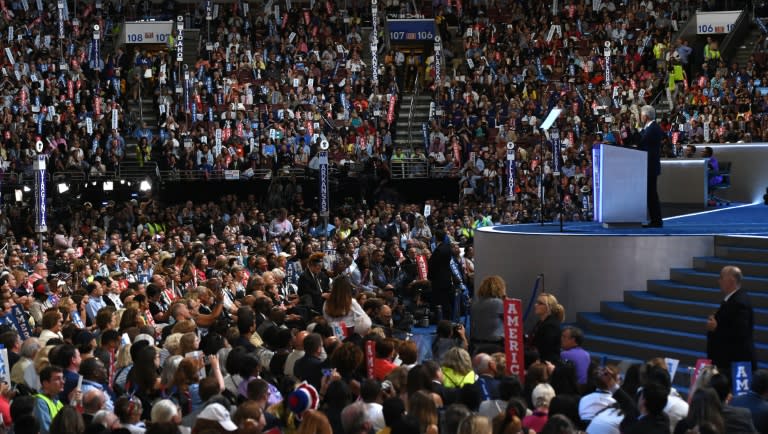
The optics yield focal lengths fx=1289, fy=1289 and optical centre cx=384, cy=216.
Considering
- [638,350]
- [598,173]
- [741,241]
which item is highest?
[598,173]

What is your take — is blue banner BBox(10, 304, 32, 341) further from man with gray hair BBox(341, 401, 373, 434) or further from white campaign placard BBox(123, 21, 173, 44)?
white campaign placard BBox(123, 21, 173, 44)

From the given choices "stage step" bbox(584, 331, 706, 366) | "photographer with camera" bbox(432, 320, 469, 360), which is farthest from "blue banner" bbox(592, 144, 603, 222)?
"photographer with camera" bbox(432, 320, 469, 360)

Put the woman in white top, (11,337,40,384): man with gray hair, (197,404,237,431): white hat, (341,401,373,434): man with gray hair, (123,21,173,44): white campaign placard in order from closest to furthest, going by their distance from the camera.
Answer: (341,401,373,434): man with gray hair → (197,404,237,431): white hat → (11,337,40,384): man with gray hair → the woman in white top → (123,21,173,44): white campaign placard

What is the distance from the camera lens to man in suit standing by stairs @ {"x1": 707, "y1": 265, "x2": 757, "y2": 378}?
35.2 ft

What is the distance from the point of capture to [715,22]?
38438mm

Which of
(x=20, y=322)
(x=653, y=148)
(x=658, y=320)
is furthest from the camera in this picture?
(x=653, y=148)

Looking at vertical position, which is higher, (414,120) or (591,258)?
(414,120)

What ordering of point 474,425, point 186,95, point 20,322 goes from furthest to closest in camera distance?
point 186,95, point 20,322, point 474,425

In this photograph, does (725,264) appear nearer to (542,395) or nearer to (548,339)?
(548,339)

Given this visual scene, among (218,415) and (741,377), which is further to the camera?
(741,377)

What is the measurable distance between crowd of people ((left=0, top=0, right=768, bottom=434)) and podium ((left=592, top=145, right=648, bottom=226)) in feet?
2.19

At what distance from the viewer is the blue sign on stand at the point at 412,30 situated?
42.6m

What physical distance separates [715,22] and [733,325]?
2928 centimetres

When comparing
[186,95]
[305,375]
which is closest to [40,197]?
[305,375]
